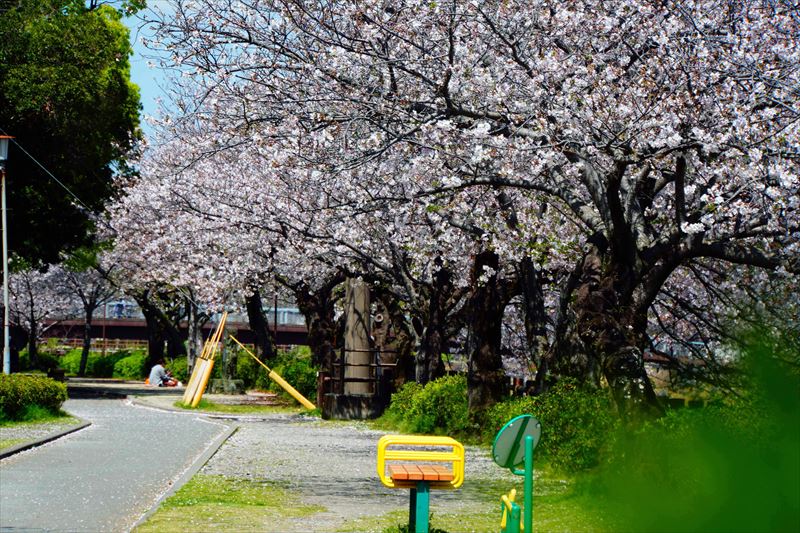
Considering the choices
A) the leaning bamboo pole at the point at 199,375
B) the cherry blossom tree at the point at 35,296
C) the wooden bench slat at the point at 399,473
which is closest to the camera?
the wooden bench slat at the point at 399,473

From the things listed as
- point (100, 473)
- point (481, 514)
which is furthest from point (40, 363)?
point (481, 514)

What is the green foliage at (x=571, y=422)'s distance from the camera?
13.9 metres

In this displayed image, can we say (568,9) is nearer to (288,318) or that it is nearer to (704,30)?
(704,30)

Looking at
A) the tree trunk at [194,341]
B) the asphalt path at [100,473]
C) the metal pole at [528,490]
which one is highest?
the tree trunk at [194,341]

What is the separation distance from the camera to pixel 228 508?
37.5ft

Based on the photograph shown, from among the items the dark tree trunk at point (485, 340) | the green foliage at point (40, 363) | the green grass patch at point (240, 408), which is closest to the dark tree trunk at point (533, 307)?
the dark tree trunk at point (485, 340)

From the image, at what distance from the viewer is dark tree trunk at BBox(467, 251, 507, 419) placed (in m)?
20.6

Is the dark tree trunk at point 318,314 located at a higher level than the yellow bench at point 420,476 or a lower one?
higher

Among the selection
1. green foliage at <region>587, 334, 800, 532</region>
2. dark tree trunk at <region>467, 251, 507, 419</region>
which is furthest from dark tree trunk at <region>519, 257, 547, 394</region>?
green foliage at <region>587, 334, 800, 532</region>

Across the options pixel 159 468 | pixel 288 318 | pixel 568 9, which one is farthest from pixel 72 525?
pixel 288 318

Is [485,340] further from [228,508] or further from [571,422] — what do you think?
[228,508]

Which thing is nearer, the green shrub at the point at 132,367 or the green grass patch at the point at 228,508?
the green grass patch at the point at 228,508

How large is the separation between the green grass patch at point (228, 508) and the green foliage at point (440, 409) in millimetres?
7629

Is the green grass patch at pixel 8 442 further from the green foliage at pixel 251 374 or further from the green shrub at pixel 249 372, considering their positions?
the green shrub at pixel 249 372
